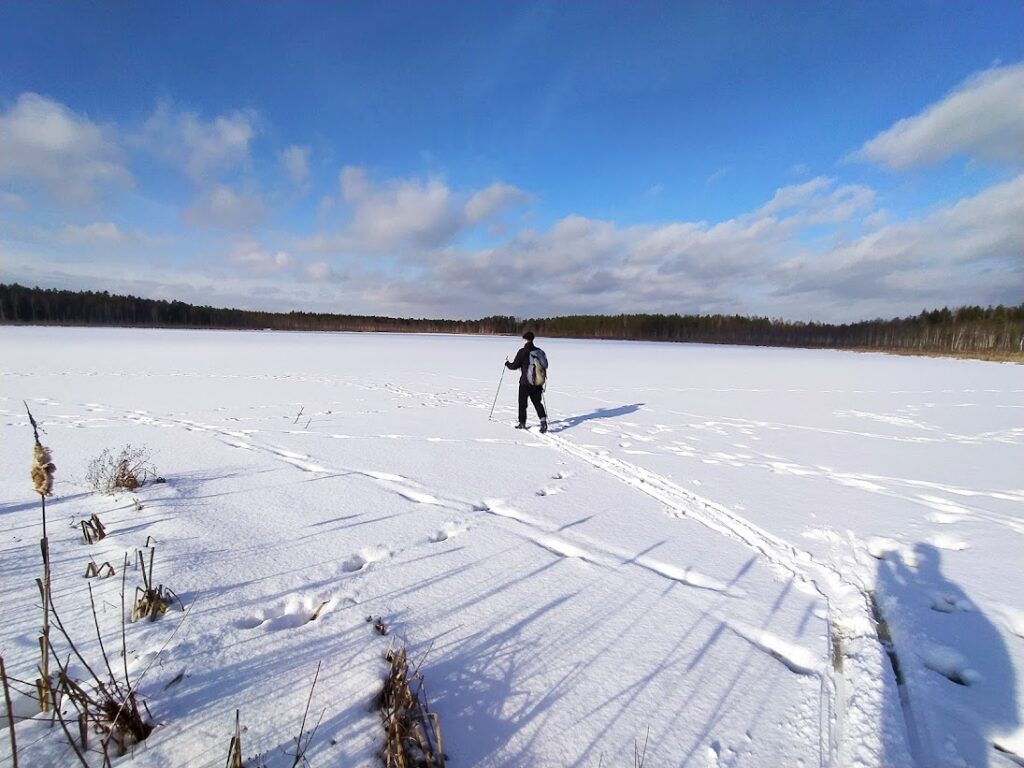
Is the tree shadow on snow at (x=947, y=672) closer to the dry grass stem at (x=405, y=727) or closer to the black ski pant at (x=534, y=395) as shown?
the dry grass stem at (x=405, y=727)

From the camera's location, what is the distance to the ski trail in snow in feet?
6.98

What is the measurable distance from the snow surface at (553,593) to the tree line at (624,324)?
6822cm

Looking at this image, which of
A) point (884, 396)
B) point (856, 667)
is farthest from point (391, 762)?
point (884, 396)

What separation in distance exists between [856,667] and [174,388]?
47.0 feet

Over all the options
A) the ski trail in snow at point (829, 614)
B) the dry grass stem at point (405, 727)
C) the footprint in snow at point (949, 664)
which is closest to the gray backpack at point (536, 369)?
the ski trail in snow at point (829, 614)

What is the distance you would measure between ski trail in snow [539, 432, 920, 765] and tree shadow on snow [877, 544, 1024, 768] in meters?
0.10

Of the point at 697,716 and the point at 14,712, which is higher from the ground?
the point at 14,712

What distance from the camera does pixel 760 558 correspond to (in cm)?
361

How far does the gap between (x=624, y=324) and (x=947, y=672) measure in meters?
109

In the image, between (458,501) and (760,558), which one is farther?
(458,501)

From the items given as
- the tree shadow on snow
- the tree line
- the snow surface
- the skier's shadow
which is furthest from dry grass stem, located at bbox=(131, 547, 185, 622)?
the tree line

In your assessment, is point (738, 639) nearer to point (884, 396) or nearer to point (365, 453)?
point (365, 453)

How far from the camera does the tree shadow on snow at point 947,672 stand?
2.02 metres

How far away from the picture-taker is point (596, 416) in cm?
977
